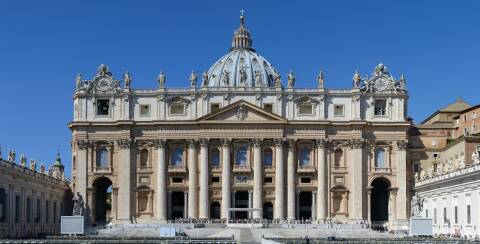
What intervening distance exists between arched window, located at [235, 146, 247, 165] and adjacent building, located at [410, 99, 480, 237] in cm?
2320

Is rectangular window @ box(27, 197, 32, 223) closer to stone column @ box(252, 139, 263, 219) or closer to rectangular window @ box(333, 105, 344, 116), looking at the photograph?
stone column @ box(252, 139, 263, 219)

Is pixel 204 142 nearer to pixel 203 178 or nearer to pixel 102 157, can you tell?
pixel 203 178

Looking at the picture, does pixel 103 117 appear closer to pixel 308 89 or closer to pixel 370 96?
pixel 308 89

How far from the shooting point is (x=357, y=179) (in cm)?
12138

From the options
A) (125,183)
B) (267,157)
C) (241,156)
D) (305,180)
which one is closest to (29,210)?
(125,183)

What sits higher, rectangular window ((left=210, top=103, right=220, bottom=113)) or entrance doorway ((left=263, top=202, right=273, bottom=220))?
rectangular window ((left=210, top=103, right=220, bottom=113))

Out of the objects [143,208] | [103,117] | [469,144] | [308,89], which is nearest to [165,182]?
[143,208]

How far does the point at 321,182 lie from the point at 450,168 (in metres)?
20.8

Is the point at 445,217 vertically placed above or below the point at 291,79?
below

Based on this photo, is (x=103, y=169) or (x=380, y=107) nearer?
(x=103, y=169)

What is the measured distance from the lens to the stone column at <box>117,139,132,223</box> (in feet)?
397

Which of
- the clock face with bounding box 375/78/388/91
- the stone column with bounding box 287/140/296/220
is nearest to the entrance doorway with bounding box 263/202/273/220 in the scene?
the stone column with bounding box 287/140/296/220

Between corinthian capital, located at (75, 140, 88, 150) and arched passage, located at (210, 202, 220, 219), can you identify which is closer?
corinthian capital, located at (75, 140, 88, 150)

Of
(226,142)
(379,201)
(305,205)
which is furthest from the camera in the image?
(379,201)
